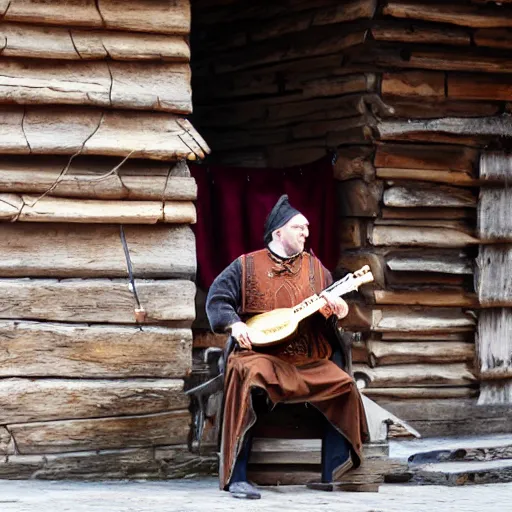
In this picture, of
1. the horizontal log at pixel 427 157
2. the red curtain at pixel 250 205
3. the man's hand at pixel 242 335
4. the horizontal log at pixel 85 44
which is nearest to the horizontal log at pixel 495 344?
the horizontal log at pixel 427 157

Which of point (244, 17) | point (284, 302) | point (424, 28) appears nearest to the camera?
point (284, 302)


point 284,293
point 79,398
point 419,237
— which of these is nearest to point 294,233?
point 284,293

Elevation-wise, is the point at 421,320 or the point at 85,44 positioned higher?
the point at 85,44

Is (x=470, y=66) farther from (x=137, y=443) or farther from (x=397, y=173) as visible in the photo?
(x=137, y=443)

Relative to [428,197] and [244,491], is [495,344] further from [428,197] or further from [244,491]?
[244,491]

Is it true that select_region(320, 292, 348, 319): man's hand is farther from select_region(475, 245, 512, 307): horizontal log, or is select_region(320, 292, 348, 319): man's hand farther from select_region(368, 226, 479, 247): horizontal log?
select_region(475, 245, 512, 307): horizontal log

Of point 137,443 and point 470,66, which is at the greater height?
point 470,66

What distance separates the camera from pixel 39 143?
24.5 ft

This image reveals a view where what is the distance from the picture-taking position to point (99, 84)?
7633 millimetres

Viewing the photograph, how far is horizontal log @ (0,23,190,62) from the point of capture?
7.50 m

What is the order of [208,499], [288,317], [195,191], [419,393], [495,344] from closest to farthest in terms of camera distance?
[208,499] < [288,317] < [195,191] < [419,393] < [495,344]

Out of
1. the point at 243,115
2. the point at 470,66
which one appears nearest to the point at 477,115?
the point at 470,66

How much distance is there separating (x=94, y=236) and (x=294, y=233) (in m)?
1.09

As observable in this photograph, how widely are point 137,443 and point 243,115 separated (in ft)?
10.7
